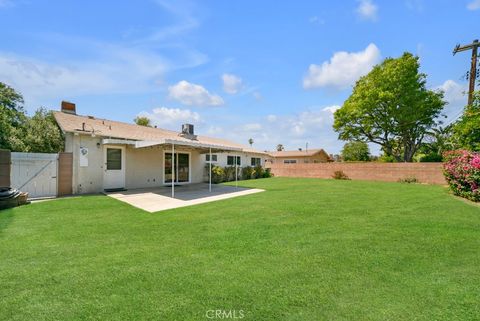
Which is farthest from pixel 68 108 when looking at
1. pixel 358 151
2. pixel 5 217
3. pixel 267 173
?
pixel 358 151

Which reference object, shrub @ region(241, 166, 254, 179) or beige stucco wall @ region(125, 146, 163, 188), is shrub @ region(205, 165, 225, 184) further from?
beige stucco wall @ region(125, 146, 163, 188)

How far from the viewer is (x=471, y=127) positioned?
1121 cm

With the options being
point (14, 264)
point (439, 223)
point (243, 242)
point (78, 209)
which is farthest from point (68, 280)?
point (439, 223)

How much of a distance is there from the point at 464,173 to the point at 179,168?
1407 cm

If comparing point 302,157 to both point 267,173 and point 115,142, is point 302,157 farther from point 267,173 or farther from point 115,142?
point 115,142

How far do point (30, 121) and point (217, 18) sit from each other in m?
15.6

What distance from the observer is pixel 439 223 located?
19.2 ft

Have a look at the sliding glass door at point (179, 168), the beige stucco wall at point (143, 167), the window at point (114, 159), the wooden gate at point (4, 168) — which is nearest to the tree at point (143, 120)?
the sliding glass door at point (179, 168)

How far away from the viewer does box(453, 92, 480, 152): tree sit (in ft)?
36.4

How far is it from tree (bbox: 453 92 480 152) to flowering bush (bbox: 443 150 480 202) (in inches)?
48.6

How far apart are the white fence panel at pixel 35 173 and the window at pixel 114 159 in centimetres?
217

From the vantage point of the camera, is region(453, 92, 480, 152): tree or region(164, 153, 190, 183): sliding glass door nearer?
region(453, 92, 480, 152): tree

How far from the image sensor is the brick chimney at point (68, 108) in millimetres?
13859

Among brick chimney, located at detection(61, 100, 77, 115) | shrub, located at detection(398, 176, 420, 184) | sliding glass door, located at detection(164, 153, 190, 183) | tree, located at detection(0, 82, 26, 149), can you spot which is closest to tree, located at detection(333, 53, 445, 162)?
shrub, located at detection(398, 176, 420, 184)
